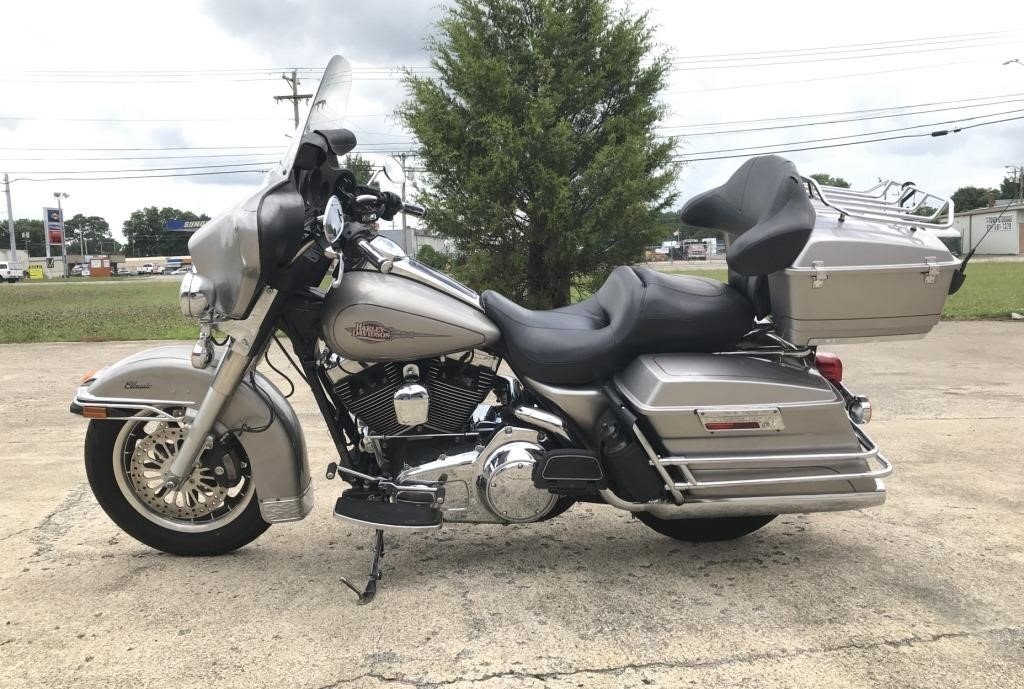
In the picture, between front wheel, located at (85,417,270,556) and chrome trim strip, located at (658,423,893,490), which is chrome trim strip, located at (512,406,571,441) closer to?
chrome trim strip, located at (658,423,893,490)

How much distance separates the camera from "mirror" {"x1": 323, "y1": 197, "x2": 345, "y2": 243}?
8.59 ft

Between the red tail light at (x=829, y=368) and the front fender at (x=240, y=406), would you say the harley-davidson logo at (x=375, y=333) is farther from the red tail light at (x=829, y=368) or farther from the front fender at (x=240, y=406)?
the red tail light at (x=829, y=368)

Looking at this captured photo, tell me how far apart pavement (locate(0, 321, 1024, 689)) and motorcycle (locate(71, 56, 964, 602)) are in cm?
30

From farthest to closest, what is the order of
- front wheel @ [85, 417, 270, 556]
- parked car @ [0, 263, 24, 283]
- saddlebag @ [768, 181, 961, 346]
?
parked car @ [0, 263, 24, 283] → front wheel @ [85, 417, 270, 556] → saddlebag @ [768, 181, 961, 346]

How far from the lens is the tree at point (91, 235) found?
99000 millimetres

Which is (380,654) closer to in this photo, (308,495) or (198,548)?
(308,495)

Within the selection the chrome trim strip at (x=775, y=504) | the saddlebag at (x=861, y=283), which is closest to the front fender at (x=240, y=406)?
the chrome trim strip at (x=775, y=504)

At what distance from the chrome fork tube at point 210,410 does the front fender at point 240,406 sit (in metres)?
0.06

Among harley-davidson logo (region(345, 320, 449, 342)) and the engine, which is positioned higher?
harley-davidson logo (region(345, 320, 449, 342))

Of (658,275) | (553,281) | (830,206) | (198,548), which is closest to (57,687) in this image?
(198,548)

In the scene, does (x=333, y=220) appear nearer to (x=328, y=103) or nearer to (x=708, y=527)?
(x=328, y=103)

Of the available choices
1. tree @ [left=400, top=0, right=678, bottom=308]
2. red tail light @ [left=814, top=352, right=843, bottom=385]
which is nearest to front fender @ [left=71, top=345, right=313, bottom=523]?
red tail light @ [left=814, top=352, right=843, bottom=385]

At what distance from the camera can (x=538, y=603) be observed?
2775 millimetres

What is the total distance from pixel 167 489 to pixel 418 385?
1132 millimetres
